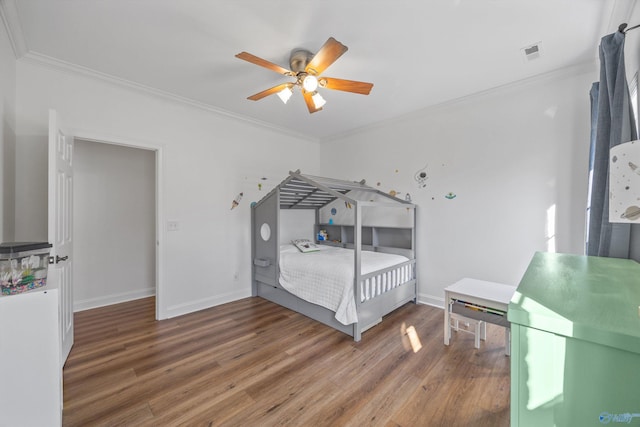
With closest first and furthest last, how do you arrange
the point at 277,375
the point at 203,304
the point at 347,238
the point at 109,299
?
the point at 277,375, the point at 203,304, the point at 109,299, the point at 347,238

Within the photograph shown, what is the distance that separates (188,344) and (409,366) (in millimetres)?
1980

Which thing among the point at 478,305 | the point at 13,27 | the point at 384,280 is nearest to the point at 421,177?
the point at 384,280

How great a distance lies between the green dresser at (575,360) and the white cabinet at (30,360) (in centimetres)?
194

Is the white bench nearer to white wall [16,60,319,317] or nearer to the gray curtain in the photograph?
the gray curtain

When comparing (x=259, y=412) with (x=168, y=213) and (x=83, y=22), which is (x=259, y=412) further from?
(x=83, y=22)

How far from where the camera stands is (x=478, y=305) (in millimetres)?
2215

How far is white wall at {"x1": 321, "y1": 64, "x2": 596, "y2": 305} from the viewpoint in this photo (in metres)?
2.52

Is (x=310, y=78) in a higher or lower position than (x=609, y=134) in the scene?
higher

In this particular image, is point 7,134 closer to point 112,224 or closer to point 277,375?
point 112,224

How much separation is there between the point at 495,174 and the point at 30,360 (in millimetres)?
3910

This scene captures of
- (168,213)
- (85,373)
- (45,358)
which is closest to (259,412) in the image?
(45,358)

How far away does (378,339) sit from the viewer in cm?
254

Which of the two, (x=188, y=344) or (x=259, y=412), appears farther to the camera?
(x=188, y=344)

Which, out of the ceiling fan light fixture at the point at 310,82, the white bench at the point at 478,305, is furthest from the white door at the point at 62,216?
the white bench at the point at 478,305
